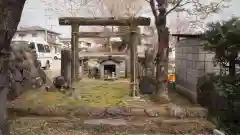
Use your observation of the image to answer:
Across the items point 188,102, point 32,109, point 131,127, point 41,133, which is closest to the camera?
point 41,133

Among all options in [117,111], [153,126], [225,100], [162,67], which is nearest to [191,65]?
[162,67]

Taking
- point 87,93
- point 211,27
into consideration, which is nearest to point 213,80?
point 211,27

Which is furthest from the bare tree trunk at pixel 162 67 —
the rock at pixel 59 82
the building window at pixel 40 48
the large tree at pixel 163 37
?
the building window at pixel 40 48

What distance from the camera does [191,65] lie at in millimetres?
9109

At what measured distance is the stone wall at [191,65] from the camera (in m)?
8.02

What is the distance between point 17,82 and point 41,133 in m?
3.66

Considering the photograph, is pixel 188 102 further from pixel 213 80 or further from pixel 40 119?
pixel 40 119

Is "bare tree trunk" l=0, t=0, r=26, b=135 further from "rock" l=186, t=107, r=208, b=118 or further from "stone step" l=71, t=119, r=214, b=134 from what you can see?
"rock" l=186, t=107, r=208, b=118

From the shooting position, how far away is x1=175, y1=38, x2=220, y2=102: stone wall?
316 inches

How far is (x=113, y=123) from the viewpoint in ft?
21.8

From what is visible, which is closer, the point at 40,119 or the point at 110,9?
the point at 40,119

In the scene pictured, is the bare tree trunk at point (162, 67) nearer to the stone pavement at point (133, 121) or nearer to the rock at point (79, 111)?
the stone pavement at point (133, 121)

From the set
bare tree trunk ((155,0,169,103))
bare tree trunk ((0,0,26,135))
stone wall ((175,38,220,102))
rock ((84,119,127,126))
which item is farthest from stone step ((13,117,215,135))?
bare tree trunk ((0,0,26,135))

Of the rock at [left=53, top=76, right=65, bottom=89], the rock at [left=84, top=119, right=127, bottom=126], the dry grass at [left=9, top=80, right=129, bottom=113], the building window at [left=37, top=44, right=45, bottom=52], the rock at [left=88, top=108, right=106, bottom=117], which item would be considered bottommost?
the rock at [left=84, top=119, right=127, bottom=126]
